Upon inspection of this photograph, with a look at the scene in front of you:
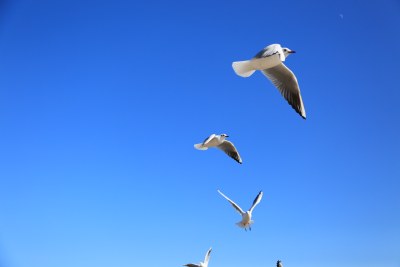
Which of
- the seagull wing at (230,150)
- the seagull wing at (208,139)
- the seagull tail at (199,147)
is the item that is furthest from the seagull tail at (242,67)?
the seagull wing at (230,150)

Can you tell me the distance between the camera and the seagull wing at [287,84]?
664 centimetres

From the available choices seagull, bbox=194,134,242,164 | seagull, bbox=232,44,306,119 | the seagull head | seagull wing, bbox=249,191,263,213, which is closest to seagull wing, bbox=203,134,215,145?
seagull, bbox=194,134,242,164

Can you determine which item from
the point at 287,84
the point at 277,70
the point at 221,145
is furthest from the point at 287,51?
the point at 221,145

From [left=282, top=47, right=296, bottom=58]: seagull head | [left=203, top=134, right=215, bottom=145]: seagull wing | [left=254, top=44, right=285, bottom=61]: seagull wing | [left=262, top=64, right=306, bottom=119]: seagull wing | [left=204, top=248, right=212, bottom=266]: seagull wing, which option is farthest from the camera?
[left=204, top=248, right=212, bottom=266]: seagull wing

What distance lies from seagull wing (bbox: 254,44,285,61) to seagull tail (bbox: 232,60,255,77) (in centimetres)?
15

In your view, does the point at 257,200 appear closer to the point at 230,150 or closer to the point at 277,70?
the point at 230,150

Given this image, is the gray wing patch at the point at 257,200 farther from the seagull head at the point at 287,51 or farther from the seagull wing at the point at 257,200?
the seagull head at the point at 287,51

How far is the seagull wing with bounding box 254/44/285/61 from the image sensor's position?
19.0 feet

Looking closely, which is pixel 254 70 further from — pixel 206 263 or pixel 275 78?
pixel 206 263

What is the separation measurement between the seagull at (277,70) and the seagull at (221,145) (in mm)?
1600

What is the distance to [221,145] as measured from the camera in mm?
9289

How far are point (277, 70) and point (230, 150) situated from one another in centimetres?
283

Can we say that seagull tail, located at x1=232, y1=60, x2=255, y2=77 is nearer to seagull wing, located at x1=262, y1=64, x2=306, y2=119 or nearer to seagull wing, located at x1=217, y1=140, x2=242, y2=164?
seagull wing, located at x1=262, y1=64, x2=306, y2=119

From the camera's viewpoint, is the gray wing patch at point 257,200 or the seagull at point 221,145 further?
the gray wing patch at point 257,200
